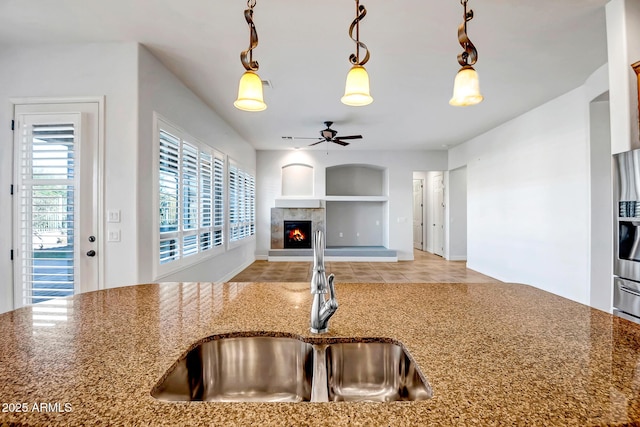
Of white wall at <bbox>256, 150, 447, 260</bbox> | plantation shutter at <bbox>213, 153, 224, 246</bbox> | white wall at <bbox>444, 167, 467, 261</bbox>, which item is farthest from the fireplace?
white wall at <bbox>444, 167, 467, 261</bbox>

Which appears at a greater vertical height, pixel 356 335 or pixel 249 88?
pixel 249 88

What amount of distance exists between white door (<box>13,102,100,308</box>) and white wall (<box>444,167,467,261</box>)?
7.23 m

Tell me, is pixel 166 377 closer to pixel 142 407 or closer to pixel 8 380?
pixel 142 407

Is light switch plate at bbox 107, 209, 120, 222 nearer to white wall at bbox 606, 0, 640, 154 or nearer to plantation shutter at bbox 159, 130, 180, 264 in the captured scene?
plantation shutter at bbox 159, 130, 180, 264

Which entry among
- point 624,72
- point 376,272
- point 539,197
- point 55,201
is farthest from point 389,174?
point 55,201

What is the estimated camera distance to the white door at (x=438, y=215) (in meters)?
8.20

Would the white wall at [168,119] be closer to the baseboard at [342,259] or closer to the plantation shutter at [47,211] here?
the plantation shutter at [47,211]

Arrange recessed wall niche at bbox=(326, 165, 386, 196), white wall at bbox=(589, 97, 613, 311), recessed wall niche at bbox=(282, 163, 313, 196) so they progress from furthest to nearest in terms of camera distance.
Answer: recessed wall niche at bbox=(326, 165, 386, 196) < recessed wall niche at bbox=(282, 163, 313, 196) < white wall at bbox=(589, 97, 613, 311)

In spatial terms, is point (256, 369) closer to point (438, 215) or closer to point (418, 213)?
point (438, 215)

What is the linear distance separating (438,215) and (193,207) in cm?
666

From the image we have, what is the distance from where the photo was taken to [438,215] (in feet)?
27.7

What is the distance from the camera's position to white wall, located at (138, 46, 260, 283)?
2844 millimetres

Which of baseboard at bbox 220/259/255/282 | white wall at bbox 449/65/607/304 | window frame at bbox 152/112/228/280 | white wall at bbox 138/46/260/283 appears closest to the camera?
white wall at bbox 138/46/260/283

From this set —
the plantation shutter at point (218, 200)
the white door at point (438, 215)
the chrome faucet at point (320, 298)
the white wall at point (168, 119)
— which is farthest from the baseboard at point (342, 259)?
the chrome faucet at point (320, 298)
